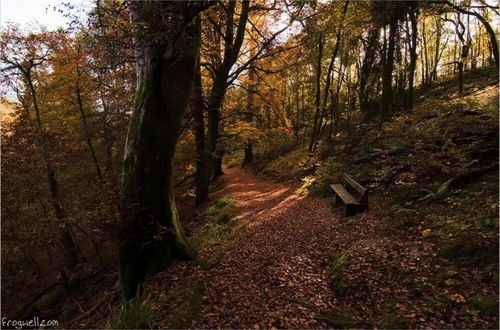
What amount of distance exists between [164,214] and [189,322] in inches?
86.5

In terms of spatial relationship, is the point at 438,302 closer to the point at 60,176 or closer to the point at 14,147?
the point at 14,147

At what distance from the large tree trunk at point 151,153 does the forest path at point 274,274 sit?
3.90 ft

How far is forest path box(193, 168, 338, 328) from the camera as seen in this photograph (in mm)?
4062

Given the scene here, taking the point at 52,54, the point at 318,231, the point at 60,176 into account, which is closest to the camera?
the point at 318,231

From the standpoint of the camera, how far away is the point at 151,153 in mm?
5363

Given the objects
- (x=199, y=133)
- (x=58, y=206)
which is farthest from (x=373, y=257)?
(x=58, y=206)

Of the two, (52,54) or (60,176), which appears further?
(52,54)

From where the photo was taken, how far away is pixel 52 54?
1468cm

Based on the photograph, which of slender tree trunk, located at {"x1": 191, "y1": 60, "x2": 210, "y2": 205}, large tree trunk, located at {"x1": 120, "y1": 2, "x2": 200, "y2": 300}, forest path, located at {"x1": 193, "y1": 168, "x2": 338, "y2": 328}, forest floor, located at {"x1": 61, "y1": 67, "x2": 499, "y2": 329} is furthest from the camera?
slender tree trunk, located at {"x1": 191, "y1": 60, "x2": 210, "y2": 205}

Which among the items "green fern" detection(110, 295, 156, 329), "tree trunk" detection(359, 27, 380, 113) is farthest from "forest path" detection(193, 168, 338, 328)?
"tree trunk" detection(359, 27, 380, 113)

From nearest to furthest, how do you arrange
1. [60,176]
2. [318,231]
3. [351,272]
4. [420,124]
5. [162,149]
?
[351,272] → [162,149] → [318,231] → [420,124] → [60,176]

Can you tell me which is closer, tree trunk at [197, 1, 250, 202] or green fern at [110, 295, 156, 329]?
green fern at [110, 295, 156, 329]

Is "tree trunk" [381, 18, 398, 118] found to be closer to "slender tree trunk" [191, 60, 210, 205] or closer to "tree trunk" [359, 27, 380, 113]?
"tree trunk" [359, 27, 380, 113]

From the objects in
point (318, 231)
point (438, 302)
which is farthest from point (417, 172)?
point (438, 302)
